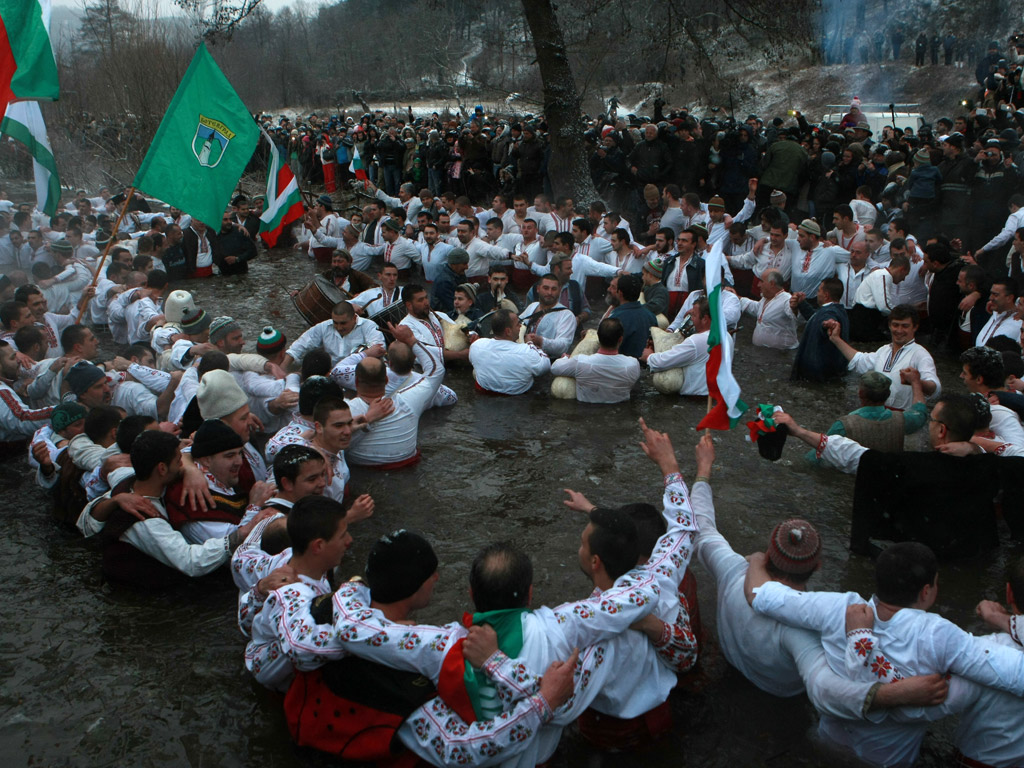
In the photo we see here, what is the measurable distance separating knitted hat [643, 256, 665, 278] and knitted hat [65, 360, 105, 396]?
18.8 ft

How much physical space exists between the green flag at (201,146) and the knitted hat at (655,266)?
4471 mm

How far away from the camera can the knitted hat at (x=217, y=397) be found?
201 inches

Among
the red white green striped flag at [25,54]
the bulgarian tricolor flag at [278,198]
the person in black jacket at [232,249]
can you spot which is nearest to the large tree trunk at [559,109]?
the person in black jacket at [232,249]

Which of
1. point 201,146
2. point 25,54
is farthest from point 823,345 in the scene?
point 25,54

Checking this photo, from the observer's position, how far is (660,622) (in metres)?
3.28

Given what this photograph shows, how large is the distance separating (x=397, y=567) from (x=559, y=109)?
13.5 meters

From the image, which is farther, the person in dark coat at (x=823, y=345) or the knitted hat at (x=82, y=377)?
the person in dark coat at (x=823, y=345)

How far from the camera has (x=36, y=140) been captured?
7.19 m

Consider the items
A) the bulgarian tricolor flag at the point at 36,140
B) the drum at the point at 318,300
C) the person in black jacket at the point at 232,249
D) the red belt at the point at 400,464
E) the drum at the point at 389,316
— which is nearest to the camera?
the red belt at the point at 400,464

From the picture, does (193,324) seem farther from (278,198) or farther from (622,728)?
(622,728)

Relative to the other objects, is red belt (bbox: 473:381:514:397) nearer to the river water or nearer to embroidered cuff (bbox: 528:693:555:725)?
the river water

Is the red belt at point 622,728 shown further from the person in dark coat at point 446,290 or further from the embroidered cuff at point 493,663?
the person in dark coat at point 446,290

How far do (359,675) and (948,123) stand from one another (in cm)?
1498

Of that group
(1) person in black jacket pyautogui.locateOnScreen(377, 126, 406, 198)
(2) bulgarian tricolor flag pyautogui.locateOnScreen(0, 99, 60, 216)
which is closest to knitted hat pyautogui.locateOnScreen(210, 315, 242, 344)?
(2) bulgarian tricolor flag pyautogui.locateOnScreen(0, 99, 60, 216)
